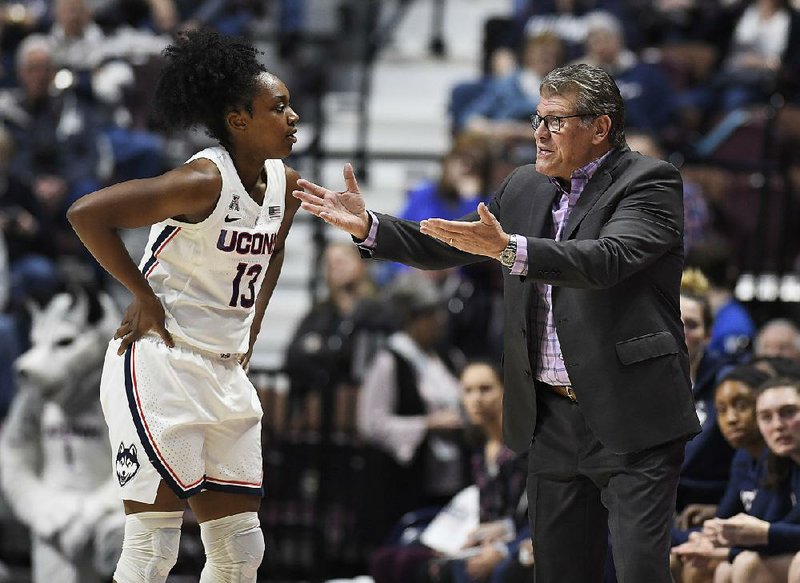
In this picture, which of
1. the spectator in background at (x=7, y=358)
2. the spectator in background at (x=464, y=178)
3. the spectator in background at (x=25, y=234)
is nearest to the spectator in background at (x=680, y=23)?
the spectator in background at (x=464, y=178)

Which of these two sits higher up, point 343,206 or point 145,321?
point 343,206

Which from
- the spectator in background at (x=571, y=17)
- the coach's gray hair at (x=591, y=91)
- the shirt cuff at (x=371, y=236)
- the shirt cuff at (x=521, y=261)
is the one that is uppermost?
the spectator in background at (x=571, y=17)

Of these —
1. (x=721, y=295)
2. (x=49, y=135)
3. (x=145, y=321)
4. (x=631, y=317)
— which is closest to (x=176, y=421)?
(x=145, y=321)

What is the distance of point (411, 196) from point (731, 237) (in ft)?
5.85

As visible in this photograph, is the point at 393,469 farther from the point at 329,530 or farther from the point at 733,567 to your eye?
the point at 733,567

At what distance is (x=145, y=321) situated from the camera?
4.14 metres

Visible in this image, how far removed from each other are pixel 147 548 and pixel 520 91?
5.15 m

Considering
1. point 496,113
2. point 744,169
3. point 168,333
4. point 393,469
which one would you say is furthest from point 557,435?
point 496,113

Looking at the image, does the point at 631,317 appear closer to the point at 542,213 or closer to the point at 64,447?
the point at 542,213

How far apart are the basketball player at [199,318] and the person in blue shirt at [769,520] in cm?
162

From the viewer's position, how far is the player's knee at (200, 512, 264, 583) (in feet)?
13.8

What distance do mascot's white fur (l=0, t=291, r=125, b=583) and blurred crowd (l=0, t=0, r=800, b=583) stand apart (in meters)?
0.08

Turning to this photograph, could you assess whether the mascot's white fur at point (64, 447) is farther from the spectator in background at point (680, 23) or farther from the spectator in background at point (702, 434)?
the spectator in background at point (680, 23)

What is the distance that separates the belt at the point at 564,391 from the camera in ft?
13.3
